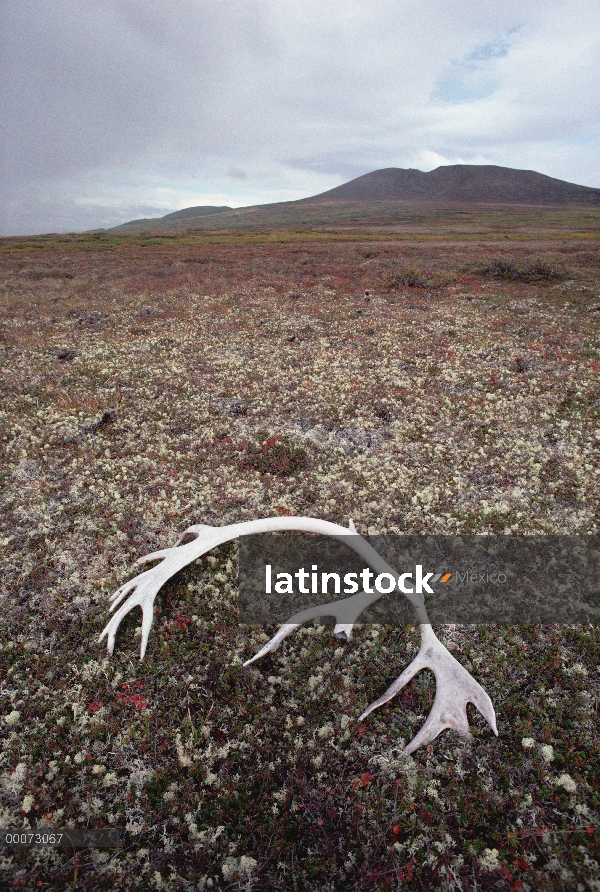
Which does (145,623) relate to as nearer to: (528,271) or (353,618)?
(353,618)

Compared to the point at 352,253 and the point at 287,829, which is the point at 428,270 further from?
the point at 287,829

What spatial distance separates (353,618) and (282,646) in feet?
4.11

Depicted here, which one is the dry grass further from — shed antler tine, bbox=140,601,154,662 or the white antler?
shed antler tine, bbox=140,601,154,662

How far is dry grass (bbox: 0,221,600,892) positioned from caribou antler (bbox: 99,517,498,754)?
1.07ft

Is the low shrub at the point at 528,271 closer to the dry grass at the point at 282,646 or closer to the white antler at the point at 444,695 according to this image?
the dry grass at the point at 282,646

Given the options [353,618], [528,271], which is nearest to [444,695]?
[353,618]

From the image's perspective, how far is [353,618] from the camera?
6836 millimetres

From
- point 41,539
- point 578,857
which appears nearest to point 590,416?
point 578,857

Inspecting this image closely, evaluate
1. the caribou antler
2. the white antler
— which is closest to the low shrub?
the caribou antler

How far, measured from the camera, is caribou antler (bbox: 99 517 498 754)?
18.7 feet

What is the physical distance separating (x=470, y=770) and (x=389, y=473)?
22.7ft

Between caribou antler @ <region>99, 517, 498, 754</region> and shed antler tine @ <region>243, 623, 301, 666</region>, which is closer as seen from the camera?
caribou antler @ <region>99, 517, 498, 754</region>

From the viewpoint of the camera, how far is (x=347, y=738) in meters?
5.73

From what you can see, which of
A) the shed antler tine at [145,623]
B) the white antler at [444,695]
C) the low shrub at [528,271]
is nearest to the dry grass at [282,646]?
the white antler at [444,695]
